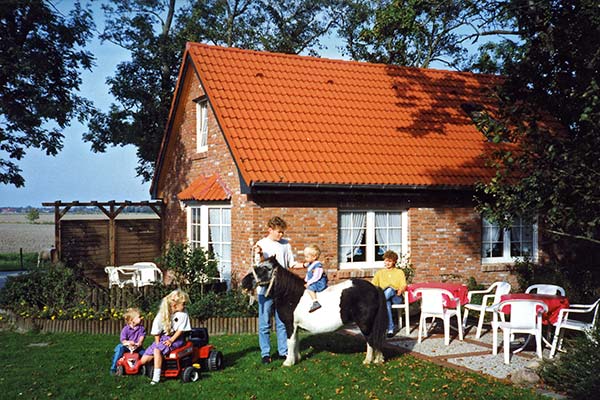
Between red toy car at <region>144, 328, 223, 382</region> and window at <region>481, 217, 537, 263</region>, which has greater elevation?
window at <region>481, 217, 537, 263</region>

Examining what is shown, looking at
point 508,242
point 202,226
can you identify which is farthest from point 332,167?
point 508,242

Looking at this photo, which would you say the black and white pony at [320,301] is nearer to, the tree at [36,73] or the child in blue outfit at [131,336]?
the child in blue outfit at [131,336]

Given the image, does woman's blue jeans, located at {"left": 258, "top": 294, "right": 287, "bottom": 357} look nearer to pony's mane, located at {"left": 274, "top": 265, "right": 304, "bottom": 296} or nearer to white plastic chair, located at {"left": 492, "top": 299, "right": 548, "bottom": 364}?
pony's mane, located at {"left": 274, "top": 265, "right": 304, "bottom": 296}

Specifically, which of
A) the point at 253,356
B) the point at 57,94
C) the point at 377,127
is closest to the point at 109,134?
the point at 57,94

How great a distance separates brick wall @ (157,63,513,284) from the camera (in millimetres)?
13984

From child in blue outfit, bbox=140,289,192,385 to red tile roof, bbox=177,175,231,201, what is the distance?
6378 mm

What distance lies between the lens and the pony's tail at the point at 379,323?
30.2ft

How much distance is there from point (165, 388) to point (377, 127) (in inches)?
397

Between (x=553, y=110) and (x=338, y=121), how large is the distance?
17.9 feet

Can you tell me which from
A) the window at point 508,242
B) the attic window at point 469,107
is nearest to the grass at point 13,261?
the attic window at point 469,107

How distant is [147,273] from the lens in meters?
17.4

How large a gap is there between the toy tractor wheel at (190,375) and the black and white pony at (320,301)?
1342 mm

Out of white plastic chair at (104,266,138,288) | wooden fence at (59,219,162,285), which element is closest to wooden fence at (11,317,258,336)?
white plastic chair at (104,266,138,288)

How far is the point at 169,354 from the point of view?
855cm
